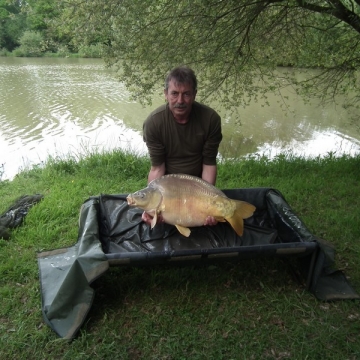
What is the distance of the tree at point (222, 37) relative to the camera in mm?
2877

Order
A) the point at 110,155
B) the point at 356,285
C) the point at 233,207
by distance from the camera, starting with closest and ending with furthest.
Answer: the point at 233,207
the point at 356,285
the point at 110,155

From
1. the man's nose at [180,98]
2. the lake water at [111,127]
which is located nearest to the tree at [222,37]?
the lake water at [111,127]

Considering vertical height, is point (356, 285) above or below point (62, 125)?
above

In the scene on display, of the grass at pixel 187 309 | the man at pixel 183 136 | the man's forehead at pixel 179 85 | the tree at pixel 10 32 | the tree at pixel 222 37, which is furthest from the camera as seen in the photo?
the tree at pixel 10 32

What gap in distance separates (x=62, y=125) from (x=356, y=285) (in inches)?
234

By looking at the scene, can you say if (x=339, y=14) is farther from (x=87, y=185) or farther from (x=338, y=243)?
(x=87, y=185)

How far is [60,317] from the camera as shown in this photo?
1453 millimetres

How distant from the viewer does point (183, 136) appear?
1.98m

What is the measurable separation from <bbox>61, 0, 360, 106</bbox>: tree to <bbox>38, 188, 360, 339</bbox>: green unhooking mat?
1778 mm

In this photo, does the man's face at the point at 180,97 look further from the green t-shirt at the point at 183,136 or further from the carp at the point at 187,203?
the carp at the point at 187,203

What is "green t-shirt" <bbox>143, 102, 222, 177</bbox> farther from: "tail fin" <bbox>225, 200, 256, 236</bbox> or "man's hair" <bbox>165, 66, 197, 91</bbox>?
"tail fin" <bbox>225, 200, 256, 236</bbox>

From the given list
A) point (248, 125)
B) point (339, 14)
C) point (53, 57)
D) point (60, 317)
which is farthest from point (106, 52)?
point (53, 57)

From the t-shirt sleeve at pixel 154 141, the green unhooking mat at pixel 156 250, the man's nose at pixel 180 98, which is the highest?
the man's nose at pixel 180 98

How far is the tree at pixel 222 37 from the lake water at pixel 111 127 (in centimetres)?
90
